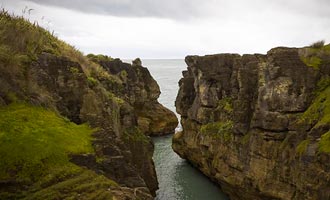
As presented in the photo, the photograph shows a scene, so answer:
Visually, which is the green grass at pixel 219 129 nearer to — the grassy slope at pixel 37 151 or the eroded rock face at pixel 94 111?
the eroded rock face at pixel 94 111

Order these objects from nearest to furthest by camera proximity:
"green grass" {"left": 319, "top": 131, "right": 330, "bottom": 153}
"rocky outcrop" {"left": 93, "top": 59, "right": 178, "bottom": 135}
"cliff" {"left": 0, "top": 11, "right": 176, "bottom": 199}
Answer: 1. "cliff" {"left": 0, "top": 11, "right": 176, "bottom": 199}
2. "green grass" {"left": 319, "top": 131, "right": 330, "bottom": 153}
3. "rocky outcrop" {"left": 93, "top": 59, "right": 178, "bottom": 135}

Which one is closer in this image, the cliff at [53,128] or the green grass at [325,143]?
the cliff at [53,128]

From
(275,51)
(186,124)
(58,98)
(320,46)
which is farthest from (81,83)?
(186,124)

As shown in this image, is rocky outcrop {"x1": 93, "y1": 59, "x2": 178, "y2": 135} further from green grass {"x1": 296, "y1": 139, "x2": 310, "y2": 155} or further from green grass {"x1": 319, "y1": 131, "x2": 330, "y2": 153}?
green grass {"x1": 319, "y1": 131, "x2": 330, "y2": 153}

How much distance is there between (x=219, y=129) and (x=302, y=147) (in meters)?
12.6

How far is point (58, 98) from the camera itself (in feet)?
58.2

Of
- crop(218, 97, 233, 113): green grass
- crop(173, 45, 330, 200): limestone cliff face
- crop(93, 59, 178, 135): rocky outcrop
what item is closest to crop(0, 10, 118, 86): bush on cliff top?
crop(173, 45, 330, 200): limestone cliff face

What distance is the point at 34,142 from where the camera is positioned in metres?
13.5

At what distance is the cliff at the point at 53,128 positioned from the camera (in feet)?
41.2

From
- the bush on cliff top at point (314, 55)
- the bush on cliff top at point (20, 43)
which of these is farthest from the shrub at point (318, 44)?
the bush on cliff top at point (20, 43)

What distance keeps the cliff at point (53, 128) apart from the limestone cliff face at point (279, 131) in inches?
401

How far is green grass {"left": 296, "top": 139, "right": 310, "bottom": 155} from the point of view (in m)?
25.3

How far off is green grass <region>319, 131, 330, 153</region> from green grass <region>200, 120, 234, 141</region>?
11363 millimetres

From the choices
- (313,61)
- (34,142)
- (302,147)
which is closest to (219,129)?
(313,61)
